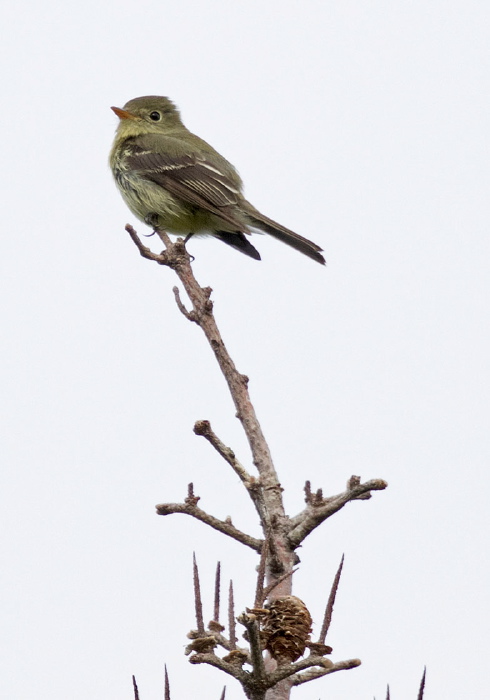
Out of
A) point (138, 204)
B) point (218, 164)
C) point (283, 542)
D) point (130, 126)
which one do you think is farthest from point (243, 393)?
point (130, 126)

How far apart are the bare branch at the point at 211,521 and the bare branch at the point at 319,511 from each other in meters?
0.14

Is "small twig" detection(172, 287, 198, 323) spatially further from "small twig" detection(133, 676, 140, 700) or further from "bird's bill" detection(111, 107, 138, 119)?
"bird's bill" detection(111, 107, 138, 119)

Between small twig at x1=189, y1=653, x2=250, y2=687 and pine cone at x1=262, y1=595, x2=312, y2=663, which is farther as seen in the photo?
pine cone at x1=262, y1=595, x2=312, y2=663

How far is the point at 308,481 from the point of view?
3600 mm

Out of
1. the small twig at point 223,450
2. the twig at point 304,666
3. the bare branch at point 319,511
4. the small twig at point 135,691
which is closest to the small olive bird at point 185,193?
the small twig at point 223,450

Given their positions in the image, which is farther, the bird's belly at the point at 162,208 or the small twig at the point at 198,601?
the bird's belly at the point at 162,208

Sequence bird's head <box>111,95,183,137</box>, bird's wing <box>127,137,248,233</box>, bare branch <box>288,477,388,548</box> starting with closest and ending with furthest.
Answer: bare branch <box>288,477,388,548</box>, bird's wing <box>127,137,248,233</box>, bird's head <box>111,95,183,137</box>

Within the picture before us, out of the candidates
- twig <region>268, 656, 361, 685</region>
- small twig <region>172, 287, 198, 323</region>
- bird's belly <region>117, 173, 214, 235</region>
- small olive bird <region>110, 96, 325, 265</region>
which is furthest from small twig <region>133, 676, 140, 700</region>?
bird's belly <region>117, 173, 214, 235</region>

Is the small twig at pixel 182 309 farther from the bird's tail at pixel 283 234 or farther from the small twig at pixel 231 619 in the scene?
the bird's tail at pixel 283 234

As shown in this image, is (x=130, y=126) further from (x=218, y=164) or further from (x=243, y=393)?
(x=243, y=393)

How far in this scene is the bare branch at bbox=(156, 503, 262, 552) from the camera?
3.45 m

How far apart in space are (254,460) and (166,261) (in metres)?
1.57

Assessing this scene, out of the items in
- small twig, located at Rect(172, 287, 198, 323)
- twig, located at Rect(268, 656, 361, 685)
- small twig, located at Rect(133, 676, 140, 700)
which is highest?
small twig, located at Rect(172, 287, 198, 323)

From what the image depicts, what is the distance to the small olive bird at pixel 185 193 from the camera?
28.7 feet
